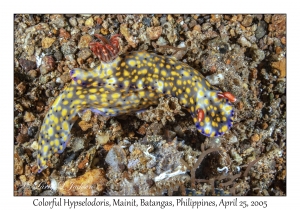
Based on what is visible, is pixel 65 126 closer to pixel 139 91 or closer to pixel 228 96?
pixel 139 91

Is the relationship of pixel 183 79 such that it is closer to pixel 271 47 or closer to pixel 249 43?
pixel 249 43

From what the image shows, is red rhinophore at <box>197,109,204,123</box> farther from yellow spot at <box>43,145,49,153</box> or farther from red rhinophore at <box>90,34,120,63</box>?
yellow spot at <box>43,145,49,153</box>

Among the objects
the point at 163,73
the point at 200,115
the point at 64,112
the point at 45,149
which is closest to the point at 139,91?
the point at 163,73

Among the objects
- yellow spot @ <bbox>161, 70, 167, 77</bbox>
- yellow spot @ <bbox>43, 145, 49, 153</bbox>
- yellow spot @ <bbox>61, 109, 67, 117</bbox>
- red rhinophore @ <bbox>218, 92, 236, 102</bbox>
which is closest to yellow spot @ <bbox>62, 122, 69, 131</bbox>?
yellow spot @ <bbox>61, 109, 67, 117</bbox>

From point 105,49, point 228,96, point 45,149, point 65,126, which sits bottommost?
point 45,149

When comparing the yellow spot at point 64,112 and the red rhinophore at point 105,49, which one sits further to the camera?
the yellow spot at point 64,112

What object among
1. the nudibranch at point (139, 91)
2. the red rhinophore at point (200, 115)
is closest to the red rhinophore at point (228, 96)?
the nudibranch at point (139, 91)

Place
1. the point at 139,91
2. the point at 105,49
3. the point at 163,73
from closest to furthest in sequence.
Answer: the point at 105,49, the point at 163,73, the point at 139,91

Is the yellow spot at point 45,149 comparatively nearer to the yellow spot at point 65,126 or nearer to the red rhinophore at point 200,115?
the yellow spot at point 65,126
